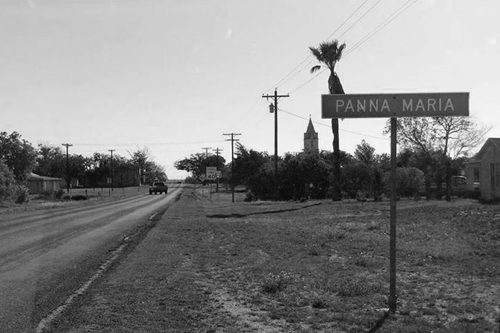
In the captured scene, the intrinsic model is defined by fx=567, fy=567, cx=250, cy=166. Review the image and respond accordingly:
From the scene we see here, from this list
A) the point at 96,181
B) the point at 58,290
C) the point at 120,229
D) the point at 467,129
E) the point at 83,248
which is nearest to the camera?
the point at 58,290

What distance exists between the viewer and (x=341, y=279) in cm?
862

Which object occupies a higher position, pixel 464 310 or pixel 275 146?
pixel 275 146

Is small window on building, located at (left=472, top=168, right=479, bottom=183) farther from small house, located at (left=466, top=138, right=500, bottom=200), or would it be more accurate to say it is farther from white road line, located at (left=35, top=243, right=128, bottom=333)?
white road line, located at (left=35, top=243, right=128, bottom=333)

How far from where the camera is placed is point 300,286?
26.8ft

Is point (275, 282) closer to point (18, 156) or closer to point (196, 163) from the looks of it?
point (18, 156)

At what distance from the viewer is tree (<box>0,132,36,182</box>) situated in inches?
2899

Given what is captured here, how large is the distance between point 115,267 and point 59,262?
1.66 meters

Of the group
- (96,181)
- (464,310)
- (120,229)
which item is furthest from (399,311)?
(96,181)

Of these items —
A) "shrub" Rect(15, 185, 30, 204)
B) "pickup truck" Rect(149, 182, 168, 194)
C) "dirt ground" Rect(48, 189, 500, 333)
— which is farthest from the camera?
"pickup truck" Rect(149, 182, 168, 194)

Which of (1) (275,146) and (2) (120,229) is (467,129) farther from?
(2) (120,229)

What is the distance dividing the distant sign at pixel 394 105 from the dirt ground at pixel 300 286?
7.45ft

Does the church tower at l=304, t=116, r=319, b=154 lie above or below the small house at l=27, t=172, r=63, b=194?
above

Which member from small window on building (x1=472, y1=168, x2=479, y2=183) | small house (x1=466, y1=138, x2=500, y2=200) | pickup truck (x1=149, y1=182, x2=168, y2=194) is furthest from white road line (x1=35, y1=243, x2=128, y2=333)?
pickup truck (x1=149, y1=182, x2=168, y2=194)

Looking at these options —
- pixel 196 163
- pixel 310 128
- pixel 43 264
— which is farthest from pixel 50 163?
pixel 43 264
